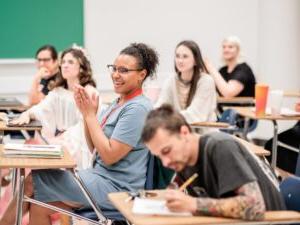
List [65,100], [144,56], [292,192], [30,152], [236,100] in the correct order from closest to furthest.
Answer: [292,192]
[30,152]
[144,56]
[65,100]
[236,100]

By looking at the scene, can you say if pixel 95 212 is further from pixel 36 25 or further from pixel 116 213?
pixel 36 25

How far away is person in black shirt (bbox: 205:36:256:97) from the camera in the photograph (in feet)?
19.7

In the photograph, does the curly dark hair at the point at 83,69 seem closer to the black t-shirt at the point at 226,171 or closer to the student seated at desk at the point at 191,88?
the student seated at desk at the point at 191,88

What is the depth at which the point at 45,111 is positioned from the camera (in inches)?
171

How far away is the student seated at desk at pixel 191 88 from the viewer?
4688 mm

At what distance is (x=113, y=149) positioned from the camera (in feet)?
9.34

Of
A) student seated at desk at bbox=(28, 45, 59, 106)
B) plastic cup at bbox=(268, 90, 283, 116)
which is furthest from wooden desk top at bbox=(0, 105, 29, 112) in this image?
plastic cup at bbox=(268, 90, 283, 116)

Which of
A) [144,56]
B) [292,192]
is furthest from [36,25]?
[292,192]

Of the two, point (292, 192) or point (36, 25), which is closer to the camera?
point (292, 192)

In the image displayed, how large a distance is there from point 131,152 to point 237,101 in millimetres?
3213

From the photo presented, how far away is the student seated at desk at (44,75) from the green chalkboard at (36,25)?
0.68 m

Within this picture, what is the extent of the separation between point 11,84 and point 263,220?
5137mm

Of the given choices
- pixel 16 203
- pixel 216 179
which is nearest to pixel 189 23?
pixel 16 203

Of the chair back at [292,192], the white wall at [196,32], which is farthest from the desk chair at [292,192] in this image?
the white wall at [196,32]
